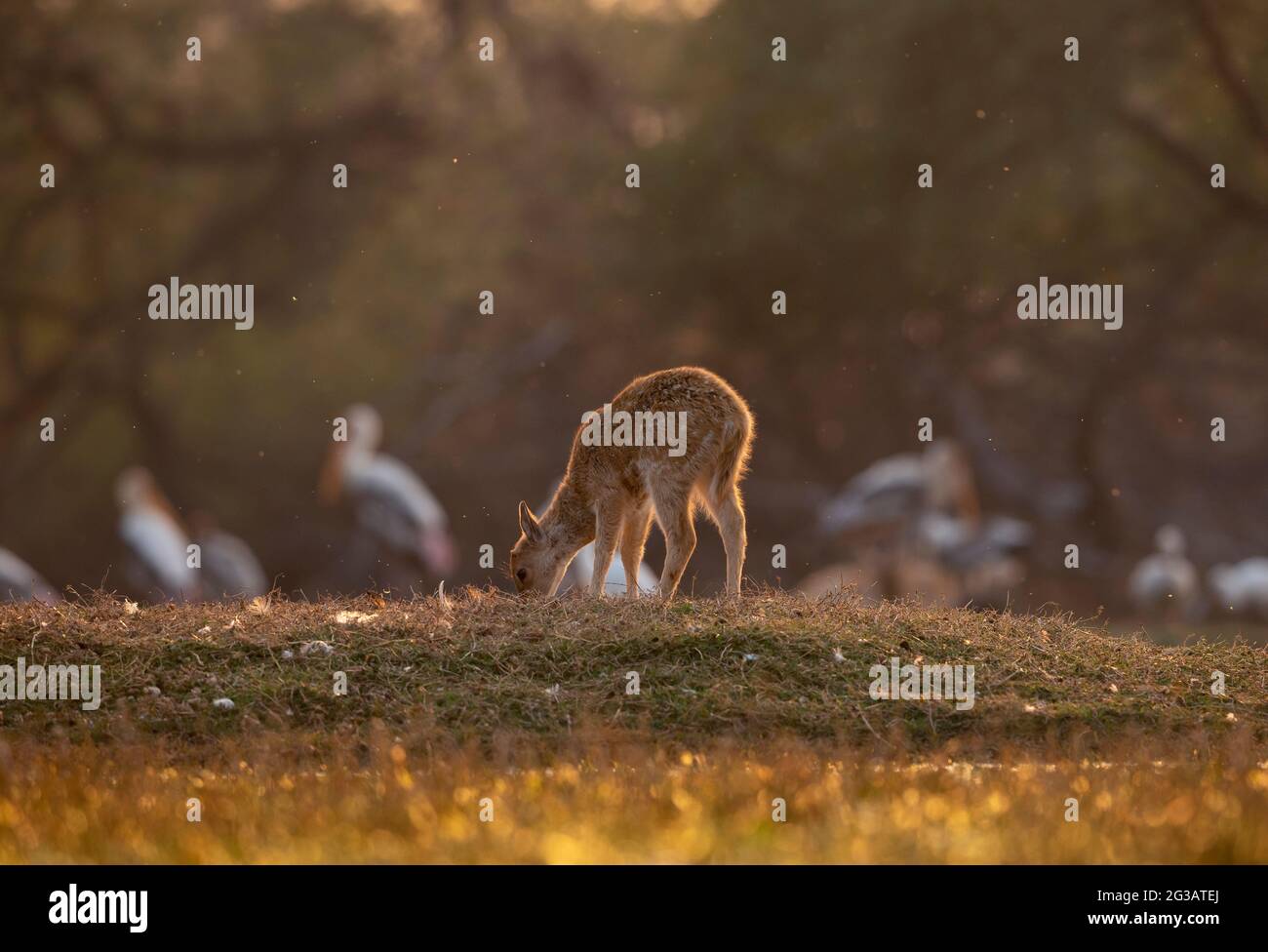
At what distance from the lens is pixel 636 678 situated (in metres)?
11.1

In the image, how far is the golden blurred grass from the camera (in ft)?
24.2

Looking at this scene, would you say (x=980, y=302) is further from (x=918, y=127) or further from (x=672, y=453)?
(x=672, y=453)

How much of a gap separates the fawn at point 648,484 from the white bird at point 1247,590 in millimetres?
13128

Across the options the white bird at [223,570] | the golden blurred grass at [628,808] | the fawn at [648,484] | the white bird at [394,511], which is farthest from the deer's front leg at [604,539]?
the white bird at [394,511]

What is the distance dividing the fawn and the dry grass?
0.99 metres

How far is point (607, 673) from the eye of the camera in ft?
37.1

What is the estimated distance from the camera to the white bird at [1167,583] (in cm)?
2453

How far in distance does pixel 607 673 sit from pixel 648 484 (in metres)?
2.70

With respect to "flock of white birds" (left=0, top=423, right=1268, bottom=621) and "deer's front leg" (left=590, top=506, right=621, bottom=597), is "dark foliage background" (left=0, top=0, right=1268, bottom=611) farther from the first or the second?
"deer's front leg" (left=590, top=506, right=621, bottom=597)

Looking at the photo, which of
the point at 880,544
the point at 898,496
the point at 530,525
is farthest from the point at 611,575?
the point at 880,544

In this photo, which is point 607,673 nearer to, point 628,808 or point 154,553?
point 628,808

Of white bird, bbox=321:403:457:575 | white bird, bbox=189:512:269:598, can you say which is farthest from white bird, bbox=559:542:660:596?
white bird, bbox=321:403:457:575

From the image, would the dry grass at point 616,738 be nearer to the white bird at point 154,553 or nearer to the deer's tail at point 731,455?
the deer's tail at point 731,455

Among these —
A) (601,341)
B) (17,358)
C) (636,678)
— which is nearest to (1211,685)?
(636,678)
